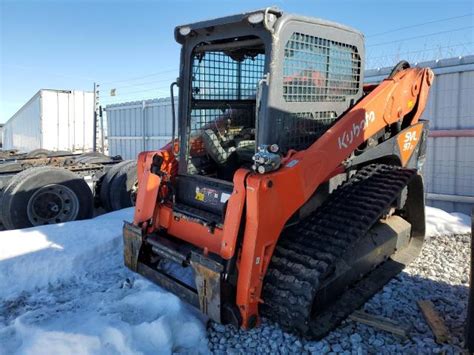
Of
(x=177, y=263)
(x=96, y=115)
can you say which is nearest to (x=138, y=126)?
(x=96, y=115)

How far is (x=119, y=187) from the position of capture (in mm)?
7047

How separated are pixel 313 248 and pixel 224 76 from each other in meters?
2.00

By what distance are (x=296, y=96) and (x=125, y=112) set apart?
12.5 meters

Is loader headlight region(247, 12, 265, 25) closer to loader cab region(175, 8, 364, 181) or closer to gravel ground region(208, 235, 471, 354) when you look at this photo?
loader cab region(175, 8, 364, 181)

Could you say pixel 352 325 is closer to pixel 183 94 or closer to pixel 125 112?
pixel 183 94

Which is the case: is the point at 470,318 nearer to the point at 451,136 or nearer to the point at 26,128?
the point at 451,136

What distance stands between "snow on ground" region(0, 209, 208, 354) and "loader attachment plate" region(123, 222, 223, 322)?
0.11m

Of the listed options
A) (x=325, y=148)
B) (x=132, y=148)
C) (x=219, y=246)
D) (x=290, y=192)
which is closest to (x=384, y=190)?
(x=325, y=148)

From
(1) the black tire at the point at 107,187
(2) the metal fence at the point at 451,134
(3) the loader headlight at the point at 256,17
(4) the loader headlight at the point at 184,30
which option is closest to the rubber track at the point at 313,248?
(3) the loader headlight at the point at 256,17

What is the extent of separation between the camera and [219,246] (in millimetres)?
3580

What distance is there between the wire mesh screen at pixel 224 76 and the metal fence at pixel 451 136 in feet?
14.9

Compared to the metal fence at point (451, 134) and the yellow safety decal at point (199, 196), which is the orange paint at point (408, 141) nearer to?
the yellow safety decal at point (199, 196)

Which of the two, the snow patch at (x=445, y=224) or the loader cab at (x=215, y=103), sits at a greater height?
the loader cab at (x=215, y=103)

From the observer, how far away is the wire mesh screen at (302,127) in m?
3.56
